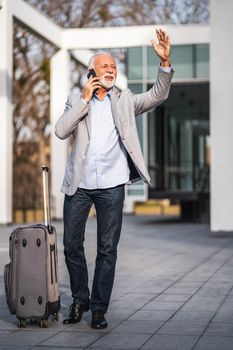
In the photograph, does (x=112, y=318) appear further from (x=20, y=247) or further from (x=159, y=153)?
(x=159, y=153)

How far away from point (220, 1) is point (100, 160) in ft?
38.6

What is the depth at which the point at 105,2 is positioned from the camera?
107 feet

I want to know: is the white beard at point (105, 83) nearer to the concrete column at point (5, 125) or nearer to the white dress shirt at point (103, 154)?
the white dress shirt at point (103, 154)

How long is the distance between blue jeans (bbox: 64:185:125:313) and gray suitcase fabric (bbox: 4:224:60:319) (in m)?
0.17

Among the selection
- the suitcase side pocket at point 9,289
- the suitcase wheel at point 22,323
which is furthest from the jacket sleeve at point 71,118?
the suitcase wheel at point 22,323

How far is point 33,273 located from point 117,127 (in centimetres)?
117

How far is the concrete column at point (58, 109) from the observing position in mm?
26172

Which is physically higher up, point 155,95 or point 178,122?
point 178,122

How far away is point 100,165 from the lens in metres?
6.10

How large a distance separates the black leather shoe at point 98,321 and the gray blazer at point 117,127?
0.85m

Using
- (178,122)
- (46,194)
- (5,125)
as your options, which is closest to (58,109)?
(5,125)

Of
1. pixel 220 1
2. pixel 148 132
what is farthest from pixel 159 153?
pixel 220 1

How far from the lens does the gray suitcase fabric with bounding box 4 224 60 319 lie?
19.5 feet

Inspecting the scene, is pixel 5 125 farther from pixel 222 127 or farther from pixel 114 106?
pixel 114 106
